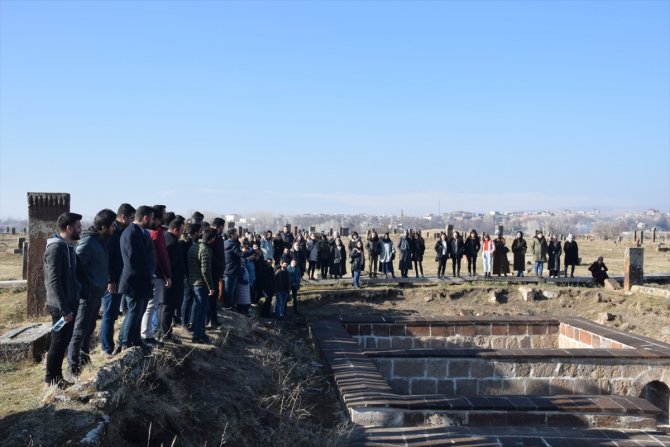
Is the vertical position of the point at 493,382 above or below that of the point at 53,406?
below

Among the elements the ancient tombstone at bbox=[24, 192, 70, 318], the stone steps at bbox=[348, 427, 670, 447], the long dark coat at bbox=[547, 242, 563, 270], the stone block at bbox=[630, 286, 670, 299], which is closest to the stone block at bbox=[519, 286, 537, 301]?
the stone block at bbox=[630, 286, 670, 299]

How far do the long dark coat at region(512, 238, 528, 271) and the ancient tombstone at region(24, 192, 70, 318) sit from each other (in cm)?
1308

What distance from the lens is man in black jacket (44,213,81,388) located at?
5.75 m

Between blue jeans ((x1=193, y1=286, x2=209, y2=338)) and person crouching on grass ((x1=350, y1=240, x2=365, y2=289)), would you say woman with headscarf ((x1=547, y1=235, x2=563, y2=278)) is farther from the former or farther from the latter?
blue jeans ((x1=193, y1=286, x2=209, y2=338))

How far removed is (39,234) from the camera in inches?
491

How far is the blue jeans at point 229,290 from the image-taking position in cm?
1180

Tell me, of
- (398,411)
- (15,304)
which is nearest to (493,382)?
(398,411)

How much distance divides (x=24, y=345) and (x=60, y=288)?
2.72m

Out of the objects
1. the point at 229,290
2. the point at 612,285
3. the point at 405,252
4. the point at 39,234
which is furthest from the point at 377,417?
the point at 612,285

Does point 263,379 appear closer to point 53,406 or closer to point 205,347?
point 205,347

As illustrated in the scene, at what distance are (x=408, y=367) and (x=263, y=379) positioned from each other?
3.19 meters

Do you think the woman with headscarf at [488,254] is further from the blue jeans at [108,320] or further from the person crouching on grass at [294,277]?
the blue jeans at [108,320]

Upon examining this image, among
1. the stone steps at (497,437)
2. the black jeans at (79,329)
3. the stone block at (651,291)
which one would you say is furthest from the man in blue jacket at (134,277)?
the stone block at (651,291)

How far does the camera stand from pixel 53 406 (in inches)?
205
